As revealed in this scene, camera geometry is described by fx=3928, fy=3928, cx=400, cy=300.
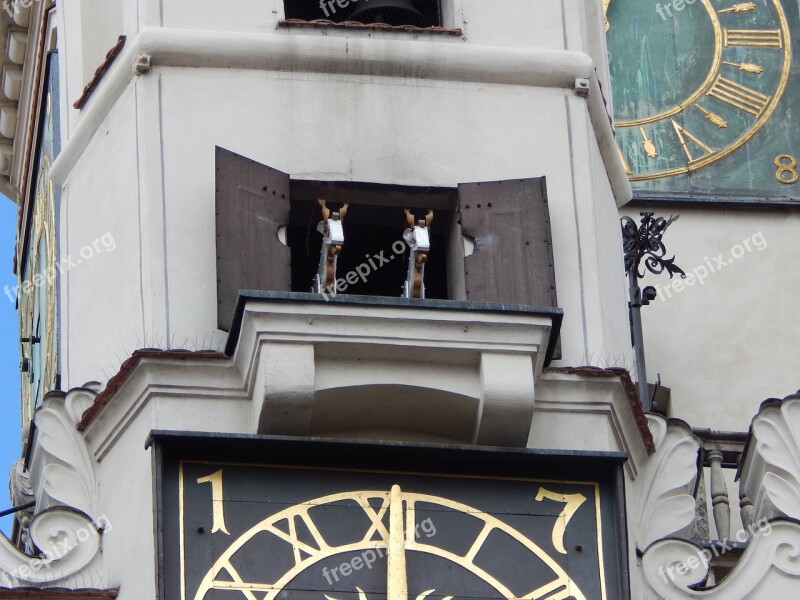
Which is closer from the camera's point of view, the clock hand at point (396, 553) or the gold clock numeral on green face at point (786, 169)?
the clock hand at point (396, 553)

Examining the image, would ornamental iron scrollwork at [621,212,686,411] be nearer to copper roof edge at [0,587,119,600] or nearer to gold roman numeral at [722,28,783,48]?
gold roman numeral at [722,28,783,48]

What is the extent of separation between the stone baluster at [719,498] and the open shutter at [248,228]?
260 cm

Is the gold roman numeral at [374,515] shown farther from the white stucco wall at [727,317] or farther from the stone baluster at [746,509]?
the white stucco wall at [727,317]

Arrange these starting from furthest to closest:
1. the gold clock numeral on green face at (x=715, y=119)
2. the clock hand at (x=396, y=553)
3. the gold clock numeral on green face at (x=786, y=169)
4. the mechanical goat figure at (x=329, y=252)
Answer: the gold clock numeral on green face at (x=715, y=119), the gold clock numeral on green face at (x=786, y=169), the mechanical goat figure at (x=329, y=252), the clock hand at (x=396, y=553)

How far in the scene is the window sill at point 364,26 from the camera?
16.8 metres

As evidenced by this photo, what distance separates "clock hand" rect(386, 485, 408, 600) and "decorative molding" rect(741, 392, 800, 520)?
177 centimetres

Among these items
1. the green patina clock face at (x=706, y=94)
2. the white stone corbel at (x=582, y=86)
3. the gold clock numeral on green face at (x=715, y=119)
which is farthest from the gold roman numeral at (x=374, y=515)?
the gold clock numeral on green face at (x=715, y=119)

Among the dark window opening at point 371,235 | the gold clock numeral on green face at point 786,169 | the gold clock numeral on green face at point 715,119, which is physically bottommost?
the dark window opening at point 371,235

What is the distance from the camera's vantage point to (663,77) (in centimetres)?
2116

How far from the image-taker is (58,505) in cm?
1538

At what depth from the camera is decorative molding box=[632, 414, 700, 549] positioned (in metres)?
15.7

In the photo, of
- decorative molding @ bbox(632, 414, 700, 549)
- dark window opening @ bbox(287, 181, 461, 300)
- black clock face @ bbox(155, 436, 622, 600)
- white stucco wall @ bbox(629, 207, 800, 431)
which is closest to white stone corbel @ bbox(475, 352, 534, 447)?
black clock face @ bbox(155, 436, 622, 600)

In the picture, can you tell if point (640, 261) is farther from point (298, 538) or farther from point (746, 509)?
point (298, 538)

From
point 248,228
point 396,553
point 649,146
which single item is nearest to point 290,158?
point 248,228
